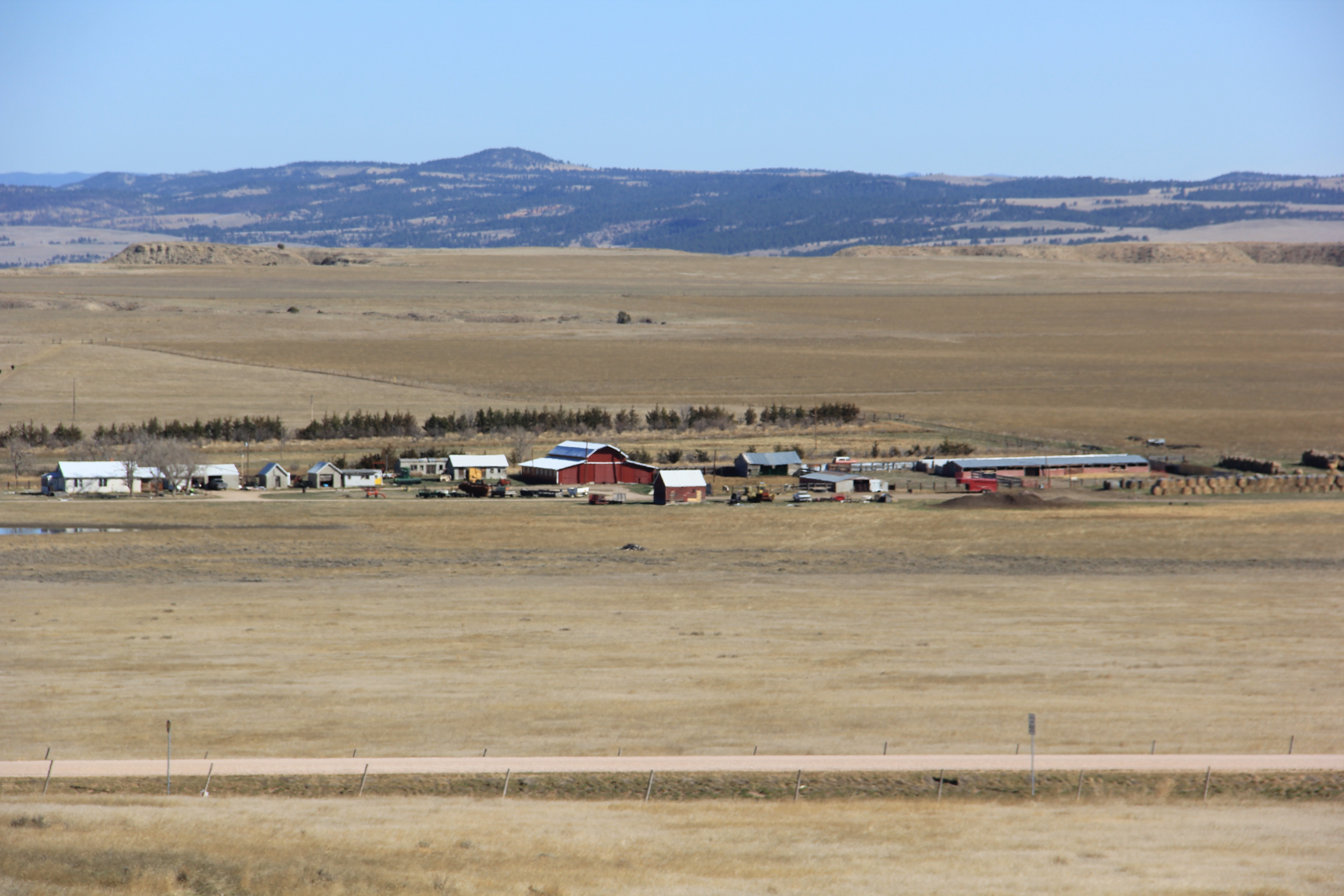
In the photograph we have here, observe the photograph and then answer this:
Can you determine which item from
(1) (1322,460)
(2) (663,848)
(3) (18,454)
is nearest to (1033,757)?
(2) (663,848)

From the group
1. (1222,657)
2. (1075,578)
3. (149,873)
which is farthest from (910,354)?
(149,873)

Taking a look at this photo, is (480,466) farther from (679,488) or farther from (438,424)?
(438,424)

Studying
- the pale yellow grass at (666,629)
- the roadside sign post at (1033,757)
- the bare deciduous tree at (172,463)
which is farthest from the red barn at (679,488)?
the roadside sign post at (1033,757)

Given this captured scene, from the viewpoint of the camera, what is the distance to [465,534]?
155 feet

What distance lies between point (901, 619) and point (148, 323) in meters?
111

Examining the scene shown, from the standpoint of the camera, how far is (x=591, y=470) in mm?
60750

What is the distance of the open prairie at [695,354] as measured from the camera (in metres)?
83.2

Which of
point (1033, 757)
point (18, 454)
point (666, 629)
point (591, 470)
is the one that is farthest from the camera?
point (591, 470)

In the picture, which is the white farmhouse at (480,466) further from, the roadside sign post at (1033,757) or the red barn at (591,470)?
the roadside sign post at (1033,757)

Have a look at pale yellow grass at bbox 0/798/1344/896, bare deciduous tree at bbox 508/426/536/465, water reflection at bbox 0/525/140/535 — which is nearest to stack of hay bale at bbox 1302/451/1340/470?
bare deciduous tree at bbox 508/426/536/465

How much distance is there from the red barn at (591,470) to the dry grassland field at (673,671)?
788 cm

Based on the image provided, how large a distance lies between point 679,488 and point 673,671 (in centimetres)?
2507

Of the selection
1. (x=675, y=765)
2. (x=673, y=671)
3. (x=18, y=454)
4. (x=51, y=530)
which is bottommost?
(x=51, y=530)

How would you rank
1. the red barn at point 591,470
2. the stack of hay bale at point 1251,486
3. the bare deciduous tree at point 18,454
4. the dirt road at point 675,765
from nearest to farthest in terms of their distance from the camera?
1. the dirt road at point 675,765
2. the stack of hay bale at point 1251,486
3. the bare deciduous tree at point 18,454
4. the red barn at point 591,470
